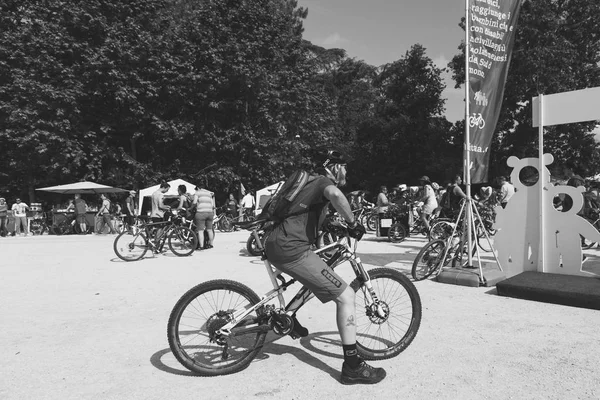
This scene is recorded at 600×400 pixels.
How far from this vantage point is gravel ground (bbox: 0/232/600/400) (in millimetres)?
3129

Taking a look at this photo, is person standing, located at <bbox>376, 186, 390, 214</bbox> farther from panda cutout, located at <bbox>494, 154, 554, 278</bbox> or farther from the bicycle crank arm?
the bicycle crank arm

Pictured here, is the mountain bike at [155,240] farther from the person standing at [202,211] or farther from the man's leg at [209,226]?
the man's leg at [209,226]

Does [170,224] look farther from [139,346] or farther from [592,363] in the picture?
[592,363]

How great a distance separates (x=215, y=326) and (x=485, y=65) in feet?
18.9

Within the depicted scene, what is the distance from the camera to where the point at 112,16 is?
2442 centimetres

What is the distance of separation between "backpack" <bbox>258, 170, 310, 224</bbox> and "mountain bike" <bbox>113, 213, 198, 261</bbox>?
7.38 meters


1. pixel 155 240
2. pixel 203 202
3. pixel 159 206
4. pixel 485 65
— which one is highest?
pixel 485 65

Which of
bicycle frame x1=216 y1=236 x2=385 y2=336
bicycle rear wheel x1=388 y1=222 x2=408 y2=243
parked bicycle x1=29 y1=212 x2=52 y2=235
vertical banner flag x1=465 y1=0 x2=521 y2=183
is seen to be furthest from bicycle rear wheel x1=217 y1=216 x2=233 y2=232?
bicycle frame x1=216 y1=236 x2=385 y2=336

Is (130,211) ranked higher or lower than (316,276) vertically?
higher

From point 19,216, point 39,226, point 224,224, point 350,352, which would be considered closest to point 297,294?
point 350,352

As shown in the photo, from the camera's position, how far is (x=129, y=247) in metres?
9.77

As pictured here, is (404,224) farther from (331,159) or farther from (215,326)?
(215,326)

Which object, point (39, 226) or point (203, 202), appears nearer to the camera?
point (203, 202)

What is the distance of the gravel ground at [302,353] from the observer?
123 inches
